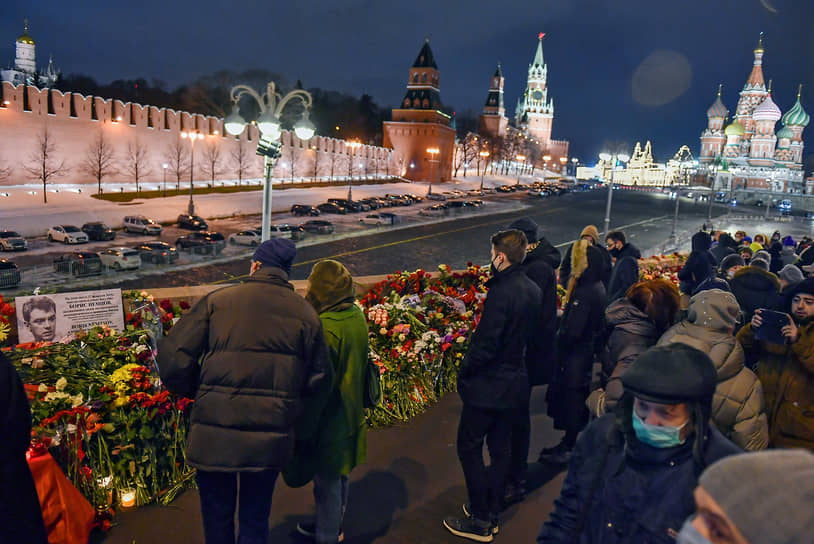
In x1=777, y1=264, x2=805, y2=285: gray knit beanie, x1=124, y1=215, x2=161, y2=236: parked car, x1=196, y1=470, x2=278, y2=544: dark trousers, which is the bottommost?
x1=124, y1=215, x2=161, y2=236: parked car

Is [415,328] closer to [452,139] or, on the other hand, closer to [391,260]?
[391,260]

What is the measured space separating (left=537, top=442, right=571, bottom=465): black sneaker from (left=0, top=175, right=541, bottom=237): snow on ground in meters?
28.9

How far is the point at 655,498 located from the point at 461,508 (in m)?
2.24

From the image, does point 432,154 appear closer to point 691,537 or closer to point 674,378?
point 674,378

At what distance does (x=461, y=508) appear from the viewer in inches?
147

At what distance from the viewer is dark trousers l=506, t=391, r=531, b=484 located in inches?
144

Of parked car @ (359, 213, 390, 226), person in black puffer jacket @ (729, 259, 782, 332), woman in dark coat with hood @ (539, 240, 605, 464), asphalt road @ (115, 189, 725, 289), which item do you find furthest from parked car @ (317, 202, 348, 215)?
person in black puffer jacket @ (729, 259, 782, 332)

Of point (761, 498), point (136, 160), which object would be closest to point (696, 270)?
point (761, 498)

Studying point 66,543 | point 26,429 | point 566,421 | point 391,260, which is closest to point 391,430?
point 566,421

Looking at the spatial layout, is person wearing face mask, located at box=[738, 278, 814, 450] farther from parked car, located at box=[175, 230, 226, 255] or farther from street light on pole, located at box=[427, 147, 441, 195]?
street light on pole, located at box=[427, 147, 441, 195]

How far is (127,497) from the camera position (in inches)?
136

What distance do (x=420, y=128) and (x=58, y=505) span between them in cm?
6500

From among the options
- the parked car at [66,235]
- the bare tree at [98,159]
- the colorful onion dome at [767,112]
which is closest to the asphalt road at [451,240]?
the parked car at [66,235]

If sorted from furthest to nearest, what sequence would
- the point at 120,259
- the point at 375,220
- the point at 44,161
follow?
the point at 375,220 < the point at 44,161 < the point at 120,259
